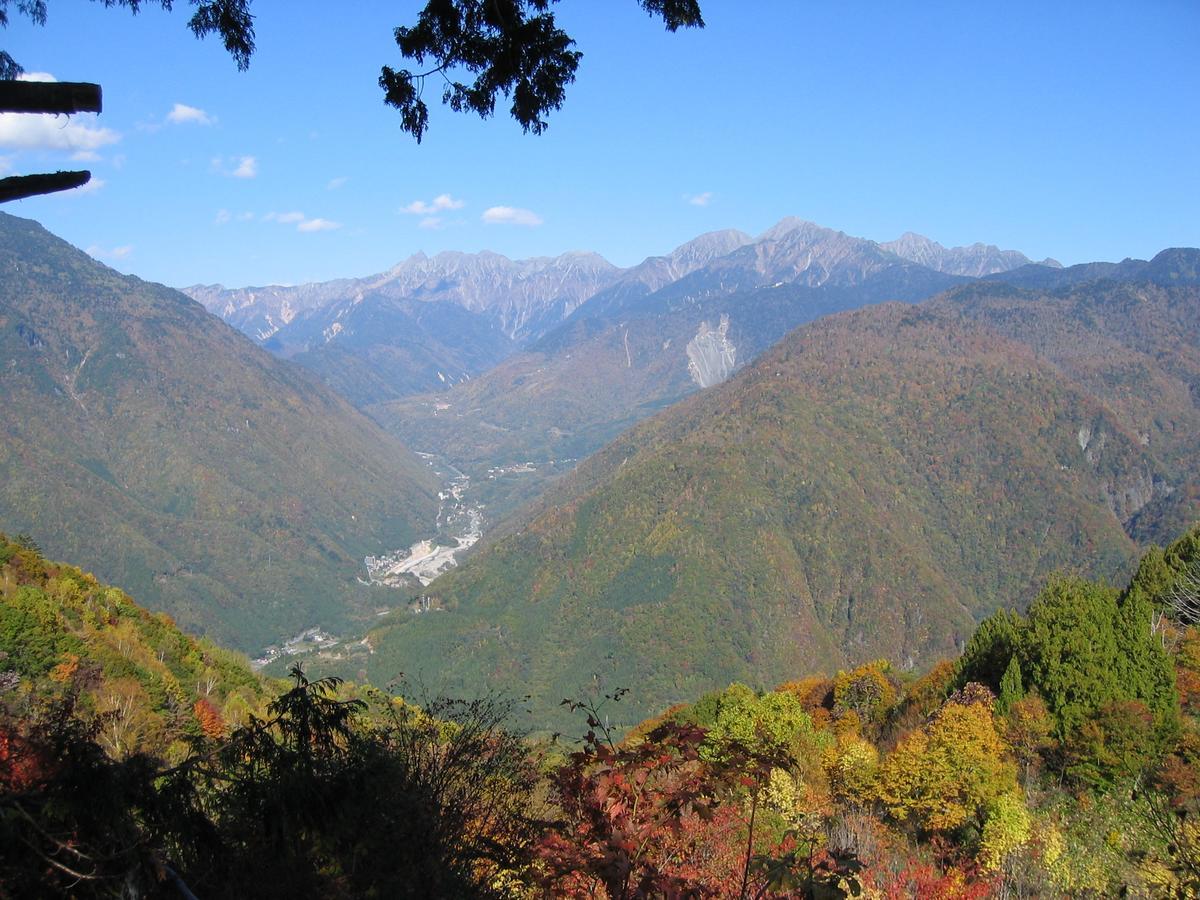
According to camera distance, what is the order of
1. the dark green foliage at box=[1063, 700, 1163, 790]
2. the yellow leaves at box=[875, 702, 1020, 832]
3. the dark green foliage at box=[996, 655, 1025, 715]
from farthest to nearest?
the dark green foliage at box=[996, 655, 1025, 715]
the dark green foliage at box=[1063, 700, 1163, 790]
the yellow leaves at box=[875, 702, 1020, 832]

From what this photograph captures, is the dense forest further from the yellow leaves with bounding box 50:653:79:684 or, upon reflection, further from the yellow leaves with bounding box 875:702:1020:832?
the yellow leaves with bounding box 50:653:79:684

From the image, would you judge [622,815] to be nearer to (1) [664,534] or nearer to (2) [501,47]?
(2) [501,47]

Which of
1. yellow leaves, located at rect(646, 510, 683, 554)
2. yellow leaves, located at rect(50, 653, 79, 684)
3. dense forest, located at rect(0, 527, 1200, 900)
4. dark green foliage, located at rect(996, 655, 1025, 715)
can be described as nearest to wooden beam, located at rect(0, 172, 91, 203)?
dense forest, located at rect(0, 527, 1200, 900)

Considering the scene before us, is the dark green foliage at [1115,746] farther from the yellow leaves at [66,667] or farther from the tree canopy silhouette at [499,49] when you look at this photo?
the yellow leaves at [66,667]

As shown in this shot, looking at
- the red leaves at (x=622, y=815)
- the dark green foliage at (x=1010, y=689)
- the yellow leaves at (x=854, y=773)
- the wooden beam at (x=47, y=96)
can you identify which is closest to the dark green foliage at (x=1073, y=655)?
the dark green foliage at (x=1010, y=689)

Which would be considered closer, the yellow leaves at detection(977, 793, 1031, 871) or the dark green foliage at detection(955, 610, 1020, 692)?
the yellow leaves at detection(977, 793, 1031, 871)

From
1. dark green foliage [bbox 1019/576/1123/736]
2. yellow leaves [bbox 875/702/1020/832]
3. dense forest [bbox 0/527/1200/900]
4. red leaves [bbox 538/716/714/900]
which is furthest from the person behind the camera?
dark green foliage [bbox 1019/576/1123/736]
